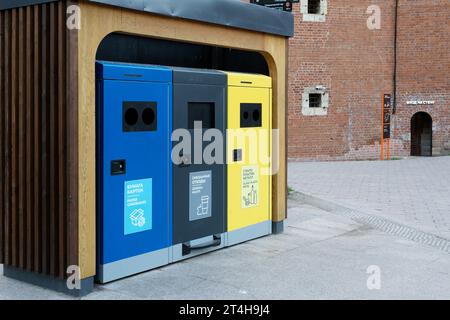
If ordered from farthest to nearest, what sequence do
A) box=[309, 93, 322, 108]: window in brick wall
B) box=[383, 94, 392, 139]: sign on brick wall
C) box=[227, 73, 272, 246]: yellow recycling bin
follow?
box=[383, 94, 392, 139]: sign on brick wall, box=[309, 93, 322, 108]: window in brick wall, box=[227, 73, 272, 246]: yellow recycling bin

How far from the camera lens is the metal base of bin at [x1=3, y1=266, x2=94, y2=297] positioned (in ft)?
16.7

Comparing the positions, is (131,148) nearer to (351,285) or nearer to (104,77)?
(104,77)

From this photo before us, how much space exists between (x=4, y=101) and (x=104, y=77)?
100 cm

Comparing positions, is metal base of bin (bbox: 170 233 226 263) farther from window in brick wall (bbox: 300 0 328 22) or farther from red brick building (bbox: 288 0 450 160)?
Result: window in brick wall (bbox: 300 0 328 22)

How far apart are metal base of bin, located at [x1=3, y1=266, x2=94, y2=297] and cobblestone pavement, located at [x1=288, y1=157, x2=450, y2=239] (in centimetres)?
496

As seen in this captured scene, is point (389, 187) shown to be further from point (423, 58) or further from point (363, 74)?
point (423, 58)

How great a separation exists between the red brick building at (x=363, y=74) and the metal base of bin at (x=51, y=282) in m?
14.7

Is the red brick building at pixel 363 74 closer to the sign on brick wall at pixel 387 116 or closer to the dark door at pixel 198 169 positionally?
the sign on brick wall at pixel 387 116

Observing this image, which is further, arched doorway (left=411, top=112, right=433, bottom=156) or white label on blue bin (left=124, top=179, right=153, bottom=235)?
arched doorway (left=411, top=112, right=433, bottom=156)

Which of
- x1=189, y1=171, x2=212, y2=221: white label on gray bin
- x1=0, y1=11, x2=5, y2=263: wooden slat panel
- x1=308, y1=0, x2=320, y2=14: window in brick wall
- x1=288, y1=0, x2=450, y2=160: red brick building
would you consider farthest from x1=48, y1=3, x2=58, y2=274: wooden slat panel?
x1=308, y1=0, x2=320, y2=14: window in brick wall

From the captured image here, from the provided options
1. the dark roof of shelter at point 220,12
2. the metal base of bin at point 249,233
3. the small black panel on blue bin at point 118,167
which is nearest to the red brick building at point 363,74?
the metal base of bin at point 249,233

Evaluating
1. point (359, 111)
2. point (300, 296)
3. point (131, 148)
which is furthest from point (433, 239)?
point (359, 111)

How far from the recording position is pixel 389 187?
13.3 metres

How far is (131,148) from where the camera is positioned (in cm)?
555
